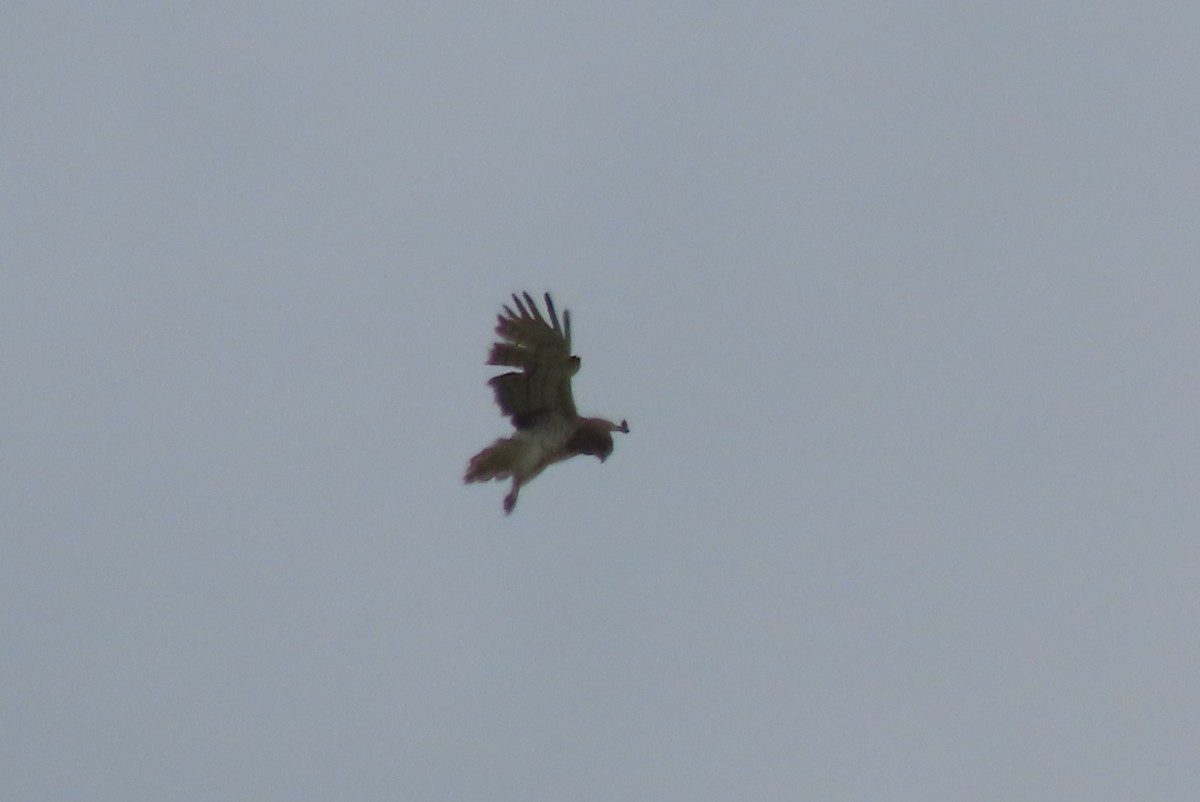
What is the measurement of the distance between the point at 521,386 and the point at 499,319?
803 mm

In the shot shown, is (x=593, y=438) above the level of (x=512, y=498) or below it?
above

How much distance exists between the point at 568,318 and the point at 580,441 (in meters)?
1.60

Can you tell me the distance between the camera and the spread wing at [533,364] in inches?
1081

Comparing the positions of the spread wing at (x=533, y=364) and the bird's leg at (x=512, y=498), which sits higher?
the spread wing at (x=533, y=364)

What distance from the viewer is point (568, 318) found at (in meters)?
27.5

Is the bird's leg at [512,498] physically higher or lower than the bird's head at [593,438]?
lower

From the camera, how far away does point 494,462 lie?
27984mm

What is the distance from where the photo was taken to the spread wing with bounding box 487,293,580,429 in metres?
27.5

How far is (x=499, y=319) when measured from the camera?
2756 cm

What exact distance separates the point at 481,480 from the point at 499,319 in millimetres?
1834

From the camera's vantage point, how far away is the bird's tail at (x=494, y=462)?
28.0 m

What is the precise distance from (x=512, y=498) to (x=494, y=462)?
1.45 ft

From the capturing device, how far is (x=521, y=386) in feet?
91.3

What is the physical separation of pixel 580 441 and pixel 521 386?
3.33ft
